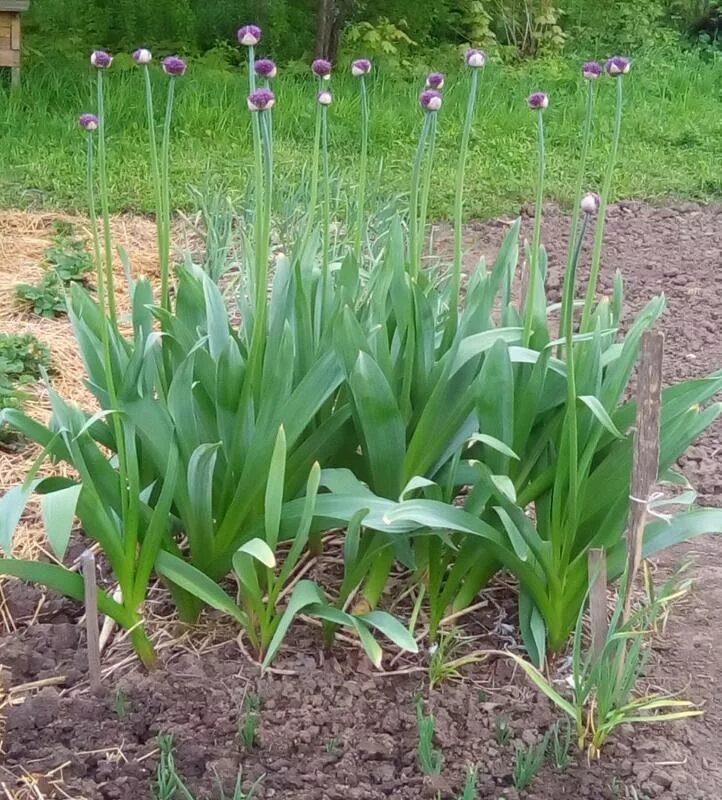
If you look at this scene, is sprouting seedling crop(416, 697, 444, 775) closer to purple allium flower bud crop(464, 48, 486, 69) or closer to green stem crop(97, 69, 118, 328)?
green stem crop(97, 69, 118, 328)

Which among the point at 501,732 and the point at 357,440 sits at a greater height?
the point at 357,440

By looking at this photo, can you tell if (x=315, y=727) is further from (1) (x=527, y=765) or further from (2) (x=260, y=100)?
(2) (x=260, y=100)

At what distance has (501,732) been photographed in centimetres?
163

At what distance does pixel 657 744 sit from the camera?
65.0 inches

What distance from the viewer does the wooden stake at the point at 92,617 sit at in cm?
156

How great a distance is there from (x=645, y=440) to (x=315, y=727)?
2.18ft

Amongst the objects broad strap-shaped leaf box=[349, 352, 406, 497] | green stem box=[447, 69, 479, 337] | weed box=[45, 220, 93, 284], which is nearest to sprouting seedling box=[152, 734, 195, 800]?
broad strap-shaped leaf box=[349, 352, 406, 497]

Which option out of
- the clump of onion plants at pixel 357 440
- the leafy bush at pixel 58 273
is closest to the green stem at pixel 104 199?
the clump of onion plants at pixel 357 440

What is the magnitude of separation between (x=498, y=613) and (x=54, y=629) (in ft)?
2.56

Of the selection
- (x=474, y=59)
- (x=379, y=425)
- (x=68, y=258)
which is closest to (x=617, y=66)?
(x=474, y=59)

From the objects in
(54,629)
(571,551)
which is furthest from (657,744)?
(54,629)

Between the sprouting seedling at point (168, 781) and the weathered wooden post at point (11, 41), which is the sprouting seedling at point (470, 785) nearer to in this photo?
the sprouting seedling at point (168, 781)

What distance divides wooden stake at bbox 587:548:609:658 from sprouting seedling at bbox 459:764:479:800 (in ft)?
0.82

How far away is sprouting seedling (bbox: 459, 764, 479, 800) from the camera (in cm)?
145
